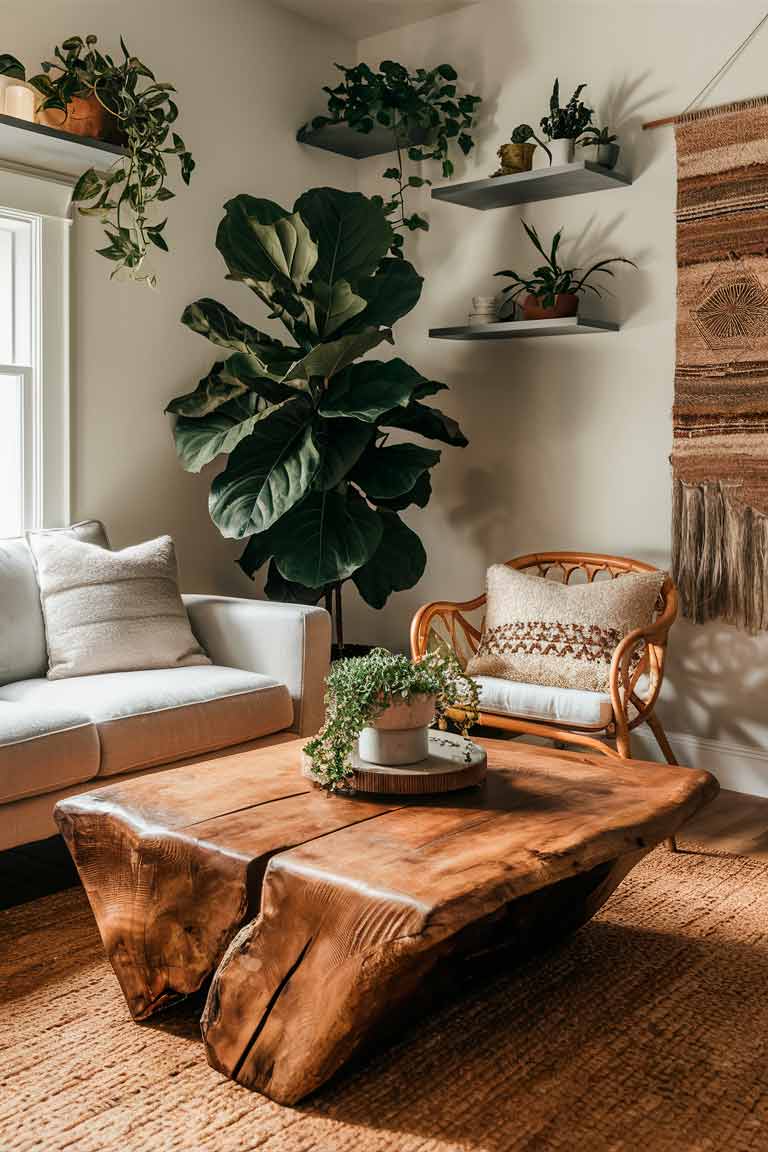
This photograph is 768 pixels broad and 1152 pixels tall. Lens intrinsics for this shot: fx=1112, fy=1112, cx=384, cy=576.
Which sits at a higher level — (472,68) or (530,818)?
(472,68)

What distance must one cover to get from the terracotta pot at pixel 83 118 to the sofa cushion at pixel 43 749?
184cm

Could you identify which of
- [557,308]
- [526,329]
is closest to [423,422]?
[526,329]

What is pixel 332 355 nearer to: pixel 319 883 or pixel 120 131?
pixel 120 131

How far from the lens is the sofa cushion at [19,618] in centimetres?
315

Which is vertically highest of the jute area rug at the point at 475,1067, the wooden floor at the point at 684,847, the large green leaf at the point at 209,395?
the large green leaf at the point at 209,395

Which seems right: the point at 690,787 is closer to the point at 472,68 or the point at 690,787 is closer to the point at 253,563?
the point at 253,563

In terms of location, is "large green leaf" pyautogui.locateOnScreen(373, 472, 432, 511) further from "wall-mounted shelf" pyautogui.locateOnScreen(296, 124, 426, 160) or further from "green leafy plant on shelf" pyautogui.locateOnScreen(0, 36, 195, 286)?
"wall-mounted shelf" pyautogui.locateOnScreen(296, 124, 426, 160)

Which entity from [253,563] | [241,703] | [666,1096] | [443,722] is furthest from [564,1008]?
[253,563]

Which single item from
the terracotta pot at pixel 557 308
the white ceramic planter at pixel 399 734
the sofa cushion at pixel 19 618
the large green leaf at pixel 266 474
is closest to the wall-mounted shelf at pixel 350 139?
the terracotta pot at pixel 557 308

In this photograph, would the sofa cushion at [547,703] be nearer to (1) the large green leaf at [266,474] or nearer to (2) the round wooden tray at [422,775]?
(1) the large green leaf at [266,474]

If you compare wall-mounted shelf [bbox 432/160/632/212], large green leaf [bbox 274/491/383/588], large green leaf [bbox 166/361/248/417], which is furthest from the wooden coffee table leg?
wall-mounted shelf [bbox 432/160/632/212]

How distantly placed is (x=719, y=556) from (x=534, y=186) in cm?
148

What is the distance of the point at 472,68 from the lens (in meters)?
4.36

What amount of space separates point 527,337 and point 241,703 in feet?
6.42
